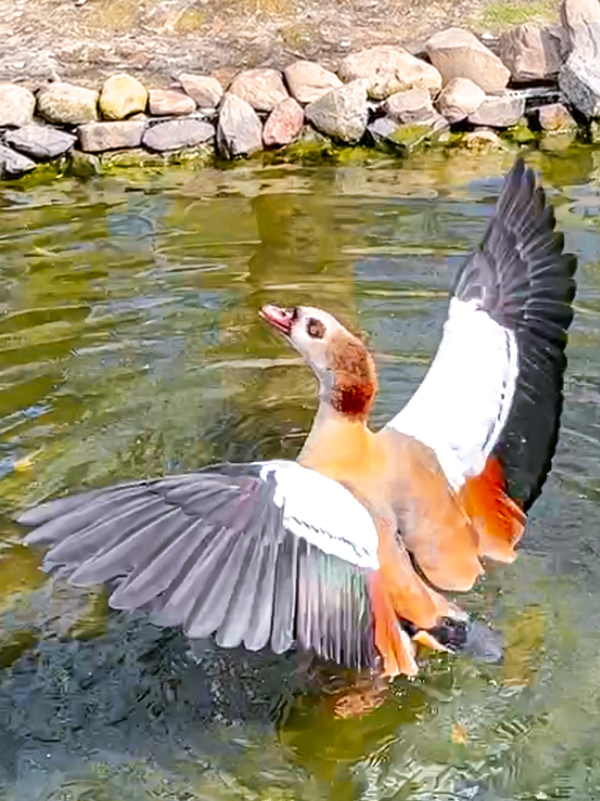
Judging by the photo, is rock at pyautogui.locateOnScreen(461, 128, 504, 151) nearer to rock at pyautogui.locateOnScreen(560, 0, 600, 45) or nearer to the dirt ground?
rock at pyautogui.locateOnScreen(560, 0, 600, 45)

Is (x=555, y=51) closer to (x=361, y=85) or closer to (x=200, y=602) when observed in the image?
(x=361, y=85)

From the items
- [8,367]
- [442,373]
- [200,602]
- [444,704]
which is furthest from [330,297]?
[200,602]

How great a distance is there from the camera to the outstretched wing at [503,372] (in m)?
4.85

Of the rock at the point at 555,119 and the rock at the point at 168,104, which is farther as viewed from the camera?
the rock at the point at 555,119

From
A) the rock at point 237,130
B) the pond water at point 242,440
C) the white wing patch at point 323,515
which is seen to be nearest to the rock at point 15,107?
the pond water at point 242,440

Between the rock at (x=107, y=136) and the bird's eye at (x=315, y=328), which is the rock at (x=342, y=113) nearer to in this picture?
the rock at (x=107, y=136)

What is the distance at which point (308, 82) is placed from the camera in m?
10.2

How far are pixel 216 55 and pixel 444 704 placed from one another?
23.7 ft

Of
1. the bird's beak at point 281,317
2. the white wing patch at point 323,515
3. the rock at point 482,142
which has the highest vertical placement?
the bird's beak at point 281,317

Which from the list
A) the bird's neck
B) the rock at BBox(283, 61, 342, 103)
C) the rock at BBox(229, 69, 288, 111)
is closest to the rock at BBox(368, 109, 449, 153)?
the rock at BBox(283, 61, 342, 103)

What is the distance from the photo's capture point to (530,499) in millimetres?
4977

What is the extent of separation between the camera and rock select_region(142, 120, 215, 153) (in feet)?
32.4

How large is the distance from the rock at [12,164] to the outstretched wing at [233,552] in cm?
594

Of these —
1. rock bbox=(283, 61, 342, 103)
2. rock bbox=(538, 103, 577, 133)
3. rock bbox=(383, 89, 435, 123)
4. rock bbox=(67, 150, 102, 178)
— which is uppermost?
rock bbox=(283, 61, 342, 103)
